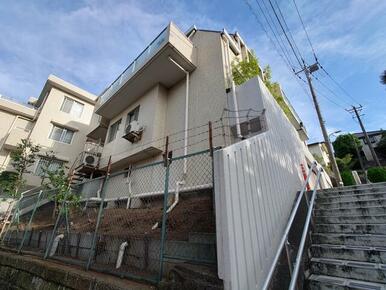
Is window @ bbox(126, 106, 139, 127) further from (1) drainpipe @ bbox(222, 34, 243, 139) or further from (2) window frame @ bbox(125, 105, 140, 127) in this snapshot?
(1) drainpipe @ bbox(222, 34, 243, 139)

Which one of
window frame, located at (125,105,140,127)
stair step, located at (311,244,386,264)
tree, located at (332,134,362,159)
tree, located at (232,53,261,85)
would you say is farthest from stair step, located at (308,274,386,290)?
tree, located at (332,134,362,159)

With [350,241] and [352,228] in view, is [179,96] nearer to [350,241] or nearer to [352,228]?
[352,228]

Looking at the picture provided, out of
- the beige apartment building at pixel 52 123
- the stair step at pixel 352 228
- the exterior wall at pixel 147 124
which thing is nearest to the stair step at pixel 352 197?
the stair step at pixel 352 228

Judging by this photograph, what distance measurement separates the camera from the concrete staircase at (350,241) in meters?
2.42

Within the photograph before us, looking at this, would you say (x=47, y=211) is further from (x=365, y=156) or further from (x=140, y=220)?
(x=365, y=156)

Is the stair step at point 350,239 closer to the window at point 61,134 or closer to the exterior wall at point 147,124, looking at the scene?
the exterior wall at point 147,124

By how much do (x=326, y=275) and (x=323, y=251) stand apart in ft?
1.53

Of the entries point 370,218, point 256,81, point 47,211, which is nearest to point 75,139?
point 47,211

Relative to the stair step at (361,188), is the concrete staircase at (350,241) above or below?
below

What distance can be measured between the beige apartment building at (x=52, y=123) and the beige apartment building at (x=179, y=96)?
622 centimetres

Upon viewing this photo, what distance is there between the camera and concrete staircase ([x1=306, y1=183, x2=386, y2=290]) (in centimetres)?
242

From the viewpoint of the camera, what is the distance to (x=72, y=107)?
58.3 ft

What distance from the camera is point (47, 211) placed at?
30.0 ft

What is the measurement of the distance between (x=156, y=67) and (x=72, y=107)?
40.9 ft
